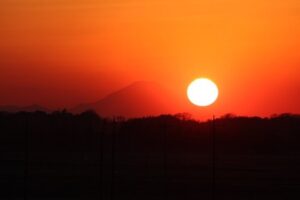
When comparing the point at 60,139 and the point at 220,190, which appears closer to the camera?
the point at 220,190

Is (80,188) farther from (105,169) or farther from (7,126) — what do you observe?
(7,126)

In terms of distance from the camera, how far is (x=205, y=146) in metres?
58.4

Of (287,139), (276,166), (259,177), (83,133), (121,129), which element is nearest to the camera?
(259,177)

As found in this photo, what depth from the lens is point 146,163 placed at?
40.6m

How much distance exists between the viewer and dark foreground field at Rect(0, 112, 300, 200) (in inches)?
1060

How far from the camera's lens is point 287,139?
215 ft

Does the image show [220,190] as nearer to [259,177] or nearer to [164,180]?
[164,180]

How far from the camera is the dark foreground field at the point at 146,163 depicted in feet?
88.3

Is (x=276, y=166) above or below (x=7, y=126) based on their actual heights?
below

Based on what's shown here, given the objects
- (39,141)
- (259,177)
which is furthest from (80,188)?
(39,141)

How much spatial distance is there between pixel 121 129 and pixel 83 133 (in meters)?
4.69

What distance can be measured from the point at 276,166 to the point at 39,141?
65.2 ft

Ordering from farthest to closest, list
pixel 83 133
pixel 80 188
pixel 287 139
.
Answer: pixel 287 139
pixel 83 133
pixel 80 188

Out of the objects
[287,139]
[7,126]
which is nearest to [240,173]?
[287,139]
